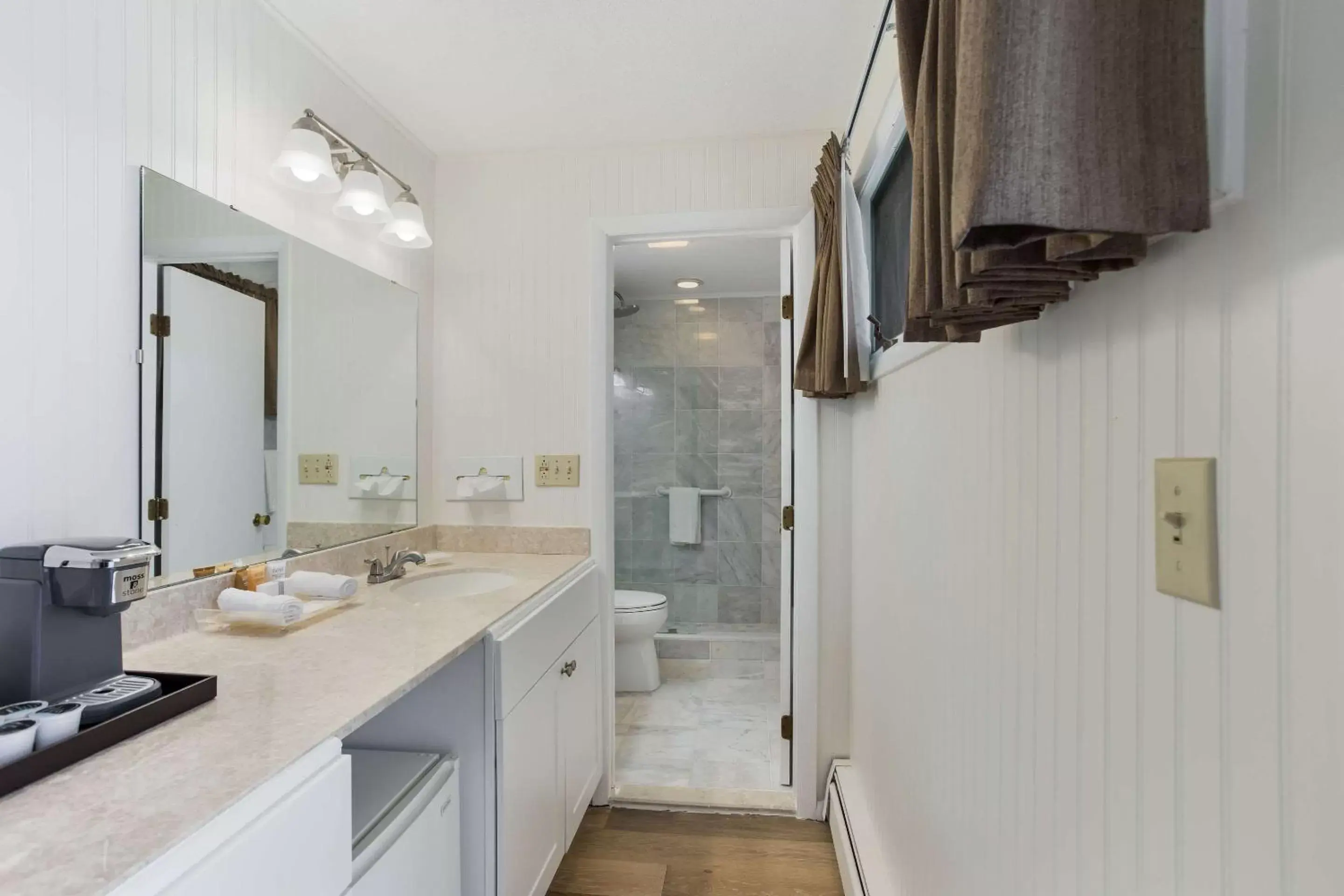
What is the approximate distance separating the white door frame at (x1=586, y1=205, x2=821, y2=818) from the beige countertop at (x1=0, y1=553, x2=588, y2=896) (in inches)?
30.7

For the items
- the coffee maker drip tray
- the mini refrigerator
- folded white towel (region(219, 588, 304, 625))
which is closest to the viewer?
the coffee maker drip tray

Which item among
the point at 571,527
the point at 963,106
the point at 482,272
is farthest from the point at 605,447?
the point at 963,106

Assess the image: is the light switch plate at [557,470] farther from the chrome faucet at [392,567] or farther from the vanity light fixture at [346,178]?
the vanity light fixture at [346,178]

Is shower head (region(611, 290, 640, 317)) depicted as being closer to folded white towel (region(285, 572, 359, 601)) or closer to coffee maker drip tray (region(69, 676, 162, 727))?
folded white towel (region(285, 572, 359, 601))

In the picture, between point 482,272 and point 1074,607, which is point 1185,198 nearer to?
point 1074,607

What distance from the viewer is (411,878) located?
1.03 meters

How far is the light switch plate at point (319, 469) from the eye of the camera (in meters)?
1.57

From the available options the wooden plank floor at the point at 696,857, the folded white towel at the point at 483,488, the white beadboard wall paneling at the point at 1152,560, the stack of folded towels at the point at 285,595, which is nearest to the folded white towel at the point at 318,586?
the stack of folded towels at the point at 285,595

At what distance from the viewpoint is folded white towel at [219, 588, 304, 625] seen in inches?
45.7

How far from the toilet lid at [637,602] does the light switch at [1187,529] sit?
260 cm

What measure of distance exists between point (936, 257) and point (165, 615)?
4.79 ft

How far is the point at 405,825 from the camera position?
101cm

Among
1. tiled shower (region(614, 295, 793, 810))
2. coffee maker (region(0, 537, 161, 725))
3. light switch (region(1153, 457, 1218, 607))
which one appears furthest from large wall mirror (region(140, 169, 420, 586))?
tiled shower (region(614, 295, 793, 810))

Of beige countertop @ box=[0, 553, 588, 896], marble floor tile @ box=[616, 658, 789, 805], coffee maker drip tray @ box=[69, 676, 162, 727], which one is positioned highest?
coffee maker drip tray @ box=[69, 676, 162, 727]
